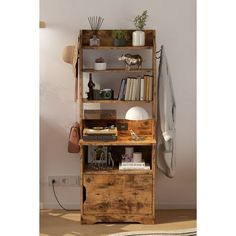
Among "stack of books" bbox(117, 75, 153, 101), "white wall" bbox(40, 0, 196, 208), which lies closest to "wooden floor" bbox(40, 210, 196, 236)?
"white wall" bbox(40, 0, 196, 208)

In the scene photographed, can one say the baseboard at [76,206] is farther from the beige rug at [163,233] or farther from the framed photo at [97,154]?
the beige rug at [163,233]

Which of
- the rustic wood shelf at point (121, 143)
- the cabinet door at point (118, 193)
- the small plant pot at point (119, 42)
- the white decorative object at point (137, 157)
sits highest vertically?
the small plant pot at point (119, 42)

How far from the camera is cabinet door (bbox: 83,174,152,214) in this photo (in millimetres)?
5180

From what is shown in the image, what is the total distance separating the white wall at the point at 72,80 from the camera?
5539 millimetres

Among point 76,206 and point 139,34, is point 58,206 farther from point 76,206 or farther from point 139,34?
point 139,34

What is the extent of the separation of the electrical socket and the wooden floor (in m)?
0.27

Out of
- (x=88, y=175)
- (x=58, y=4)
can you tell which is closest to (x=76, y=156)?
(x=88, y=175)

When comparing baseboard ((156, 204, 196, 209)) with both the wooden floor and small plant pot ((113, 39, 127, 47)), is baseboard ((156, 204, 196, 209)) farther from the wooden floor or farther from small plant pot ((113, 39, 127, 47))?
small plant pot ((113, 39, 127, 47))

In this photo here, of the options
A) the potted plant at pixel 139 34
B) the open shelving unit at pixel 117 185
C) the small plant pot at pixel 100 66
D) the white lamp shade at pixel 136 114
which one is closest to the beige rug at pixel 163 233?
the open shelving unit at pixel 117 185

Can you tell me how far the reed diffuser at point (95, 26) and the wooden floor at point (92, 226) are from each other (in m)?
1.65

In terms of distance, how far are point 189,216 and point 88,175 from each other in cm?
108

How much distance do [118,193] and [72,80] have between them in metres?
1.21

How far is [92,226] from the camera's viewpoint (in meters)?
5.18

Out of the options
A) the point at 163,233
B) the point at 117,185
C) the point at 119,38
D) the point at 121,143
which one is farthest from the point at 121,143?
the point at 119,38
